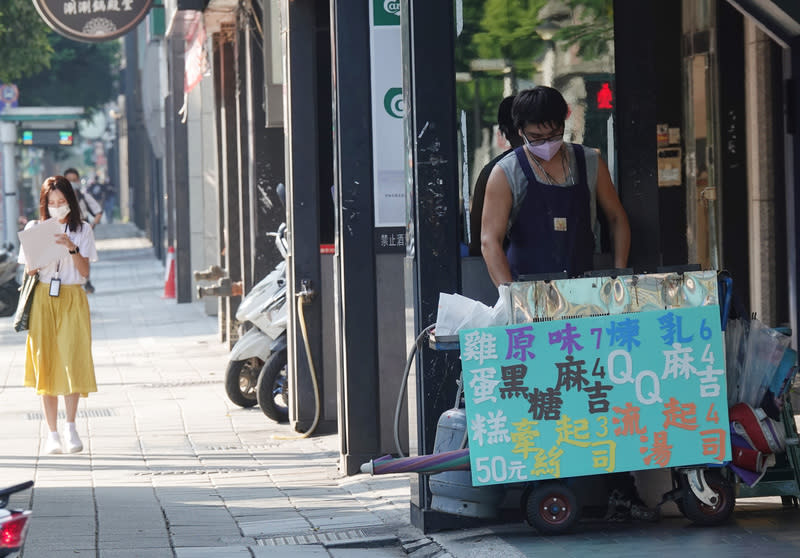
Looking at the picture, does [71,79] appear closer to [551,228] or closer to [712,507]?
[551,228]

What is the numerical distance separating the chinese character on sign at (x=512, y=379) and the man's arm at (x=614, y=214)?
966mm

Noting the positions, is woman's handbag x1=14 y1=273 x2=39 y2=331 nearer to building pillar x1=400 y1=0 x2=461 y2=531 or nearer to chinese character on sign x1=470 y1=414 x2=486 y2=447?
building pillar x1=400 y1=0 x2=461 y2=531

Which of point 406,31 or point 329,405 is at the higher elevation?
point 406,31

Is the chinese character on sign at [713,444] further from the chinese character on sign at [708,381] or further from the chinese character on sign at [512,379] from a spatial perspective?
the chinese character on sign at [512,379]

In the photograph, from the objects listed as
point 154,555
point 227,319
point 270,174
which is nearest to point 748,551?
point 154,555

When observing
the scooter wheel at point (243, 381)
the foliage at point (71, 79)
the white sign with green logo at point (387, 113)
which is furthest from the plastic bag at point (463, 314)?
the foliage at point (71, 79)

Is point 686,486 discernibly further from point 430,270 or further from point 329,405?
point 329,405

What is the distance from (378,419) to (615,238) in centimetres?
233

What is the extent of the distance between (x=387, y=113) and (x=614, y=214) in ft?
6.79

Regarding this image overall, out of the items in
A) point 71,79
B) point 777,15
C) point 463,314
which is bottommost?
point 463,314

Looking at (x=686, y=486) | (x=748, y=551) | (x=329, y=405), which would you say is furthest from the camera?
(x=329, y=405)

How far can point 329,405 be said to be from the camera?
10203mm

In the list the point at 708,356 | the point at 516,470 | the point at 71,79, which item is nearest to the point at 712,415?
the point at 708,356

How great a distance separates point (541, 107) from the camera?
6.36m
